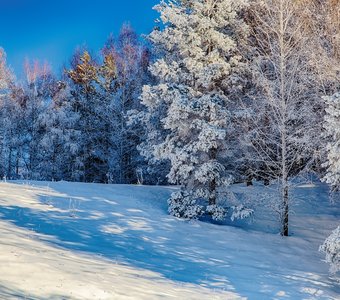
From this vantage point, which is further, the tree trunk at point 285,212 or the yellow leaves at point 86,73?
the yellow leaves at point 86,73

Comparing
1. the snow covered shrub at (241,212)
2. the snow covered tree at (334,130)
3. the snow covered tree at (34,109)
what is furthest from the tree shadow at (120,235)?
the snow covered tree at (34,109)

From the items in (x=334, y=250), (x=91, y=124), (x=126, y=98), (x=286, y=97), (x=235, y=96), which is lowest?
(x=334, y=250)

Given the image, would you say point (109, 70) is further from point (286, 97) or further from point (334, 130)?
point (334, 130)

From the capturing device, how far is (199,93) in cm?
1623

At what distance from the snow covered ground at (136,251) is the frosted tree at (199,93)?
5.87 feet

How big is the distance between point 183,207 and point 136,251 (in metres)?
5.12

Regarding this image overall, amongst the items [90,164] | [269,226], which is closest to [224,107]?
[269,226]

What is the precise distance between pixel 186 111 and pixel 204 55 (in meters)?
2.49

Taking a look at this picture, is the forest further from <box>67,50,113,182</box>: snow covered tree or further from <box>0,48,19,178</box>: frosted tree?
<box>0,48,19,178</box>: frosted tree

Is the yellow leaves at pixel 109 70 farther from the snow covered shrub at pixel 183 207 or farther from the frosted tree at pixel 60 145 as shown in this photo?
the snow covered shrub at pixel 183 207

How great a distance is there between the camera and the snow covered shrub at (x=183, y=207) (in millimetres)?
14391

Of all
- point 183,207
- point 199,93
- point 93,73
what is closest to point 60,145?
point 93,73

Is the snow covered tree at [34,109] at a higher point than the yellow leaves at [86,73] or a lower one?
lower

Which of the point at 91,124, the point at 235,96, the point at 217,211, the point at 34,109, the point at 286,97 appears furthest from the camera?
the point at 34,109
